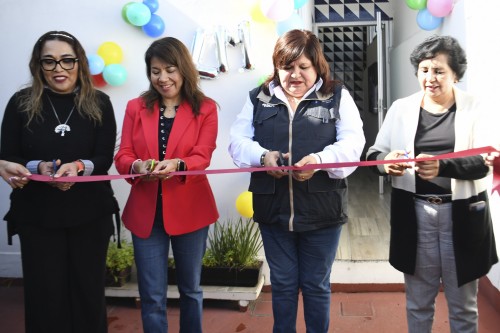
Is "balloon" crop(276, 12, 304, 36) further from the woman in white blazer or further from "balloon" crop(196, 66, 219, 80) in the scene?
the woman in white blazer

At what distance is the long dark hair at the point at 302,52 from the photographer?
2.19m

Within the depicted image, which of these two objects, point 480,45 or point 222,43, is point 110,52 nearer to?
point 222,43

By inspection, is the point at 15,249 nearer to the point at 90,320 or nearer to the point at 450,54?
the point at 90,320

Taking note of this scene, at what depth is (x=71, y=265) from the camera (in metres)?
2.42

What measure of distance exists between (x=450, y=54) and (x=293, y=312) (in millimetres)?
1313

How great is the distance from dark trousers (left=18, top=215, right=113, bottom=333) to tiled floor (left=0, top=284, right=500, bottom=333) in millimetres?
794

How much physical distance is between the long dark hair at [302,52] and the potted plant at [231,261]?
1505 mm

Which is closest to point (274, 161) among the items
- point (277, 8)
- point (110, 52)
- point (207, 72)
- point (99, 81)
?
point (277, 8)

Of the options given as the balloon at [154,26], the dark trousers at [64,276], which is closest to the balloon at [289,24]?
the balloon at [154,26]

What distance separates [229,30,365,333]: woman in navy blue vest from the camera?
221 cm

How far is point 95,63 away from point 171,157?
4.96 feet

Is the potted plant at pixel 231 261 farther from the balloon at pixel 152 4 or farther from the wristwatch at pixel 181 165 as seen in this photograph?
the balloon at pixel 152 4

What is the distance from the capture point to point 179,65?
2354 mm

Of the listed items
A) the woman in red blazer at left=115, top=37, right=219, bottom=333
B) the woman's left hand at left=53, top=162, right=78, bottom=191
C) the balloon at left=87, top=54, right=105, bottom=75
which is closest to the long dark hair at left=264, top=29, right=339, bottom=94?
the woman in red blazer at left=115, top=37, right=219, bottom=333
